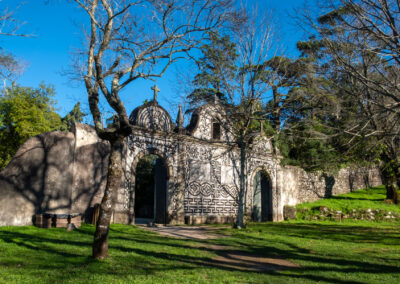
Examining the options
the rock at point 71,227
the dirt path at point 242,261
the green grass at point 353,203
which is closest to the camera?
the dirt path at point 242,261

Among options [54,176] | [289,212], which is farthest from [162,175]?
[289,212]

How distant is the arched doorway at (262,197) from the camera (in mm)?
16594

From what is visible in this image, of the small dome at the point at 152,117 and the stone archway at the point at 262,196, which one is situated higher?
the small dome at the point at 152,117

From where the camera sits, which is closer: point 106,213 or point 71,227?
point 106,213

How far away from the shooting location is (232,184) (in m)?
15.6

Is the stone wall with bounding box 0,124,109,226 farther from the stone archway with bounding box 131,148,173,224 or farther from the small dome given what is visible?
the stone archway with bounding box 131,148,173,224

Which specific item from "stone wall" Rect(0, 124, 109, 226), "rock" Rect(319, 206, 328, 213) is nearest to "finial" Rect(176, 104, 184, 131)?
"stone wall" Rect(0, 124, 109, 226)

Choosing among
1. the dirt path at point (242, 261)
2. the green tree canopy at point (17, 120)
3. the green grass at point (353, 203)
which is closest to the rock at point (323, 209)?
the green grass at point (353, 203)

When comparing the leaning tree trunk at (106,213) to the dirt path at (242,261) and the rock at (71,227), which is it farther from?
the rock at (71,227)

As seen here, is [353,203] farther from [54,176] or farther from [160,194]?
[54,176]

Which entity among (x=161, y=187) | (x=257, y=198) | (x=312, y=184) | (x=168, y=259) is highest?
(x=312, y=184)

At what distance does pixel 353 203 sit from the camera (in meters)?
18.4

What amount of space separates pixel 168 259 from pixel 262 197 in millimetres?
11925

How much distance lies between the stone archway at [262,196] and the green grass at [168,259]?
273 inches
